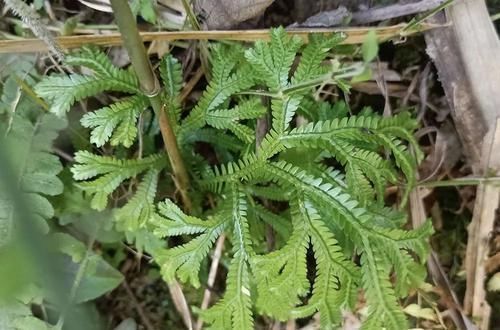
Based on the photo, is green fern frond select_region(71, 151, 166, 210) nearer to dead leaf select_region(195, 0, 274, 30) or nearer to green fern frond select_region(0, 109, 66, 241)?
green fern frond select_region(0, 109, 66, 241)

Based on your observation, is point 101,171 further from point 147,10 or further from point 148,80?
point 147,10

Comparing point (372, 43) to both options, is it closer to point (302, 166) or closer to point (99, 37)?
point (302, 166)

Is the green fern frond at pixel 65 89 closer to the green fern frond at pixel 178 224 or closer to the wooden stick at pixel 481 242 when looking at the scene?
the green fern frond at pixel 178 224

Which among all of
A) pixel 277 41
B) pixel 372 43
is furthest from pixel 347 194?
pixel 372 43

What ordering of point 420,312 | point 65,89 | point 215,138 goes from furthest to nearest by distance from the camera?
point 420,312
point 215,138
point 65,89

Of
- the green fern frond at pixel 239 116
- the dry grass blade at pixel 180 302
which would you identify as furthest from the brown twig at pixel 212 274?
the green fern frond at pixel 239 116

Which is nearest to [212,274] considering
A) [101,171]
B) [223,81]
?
[101,171]
